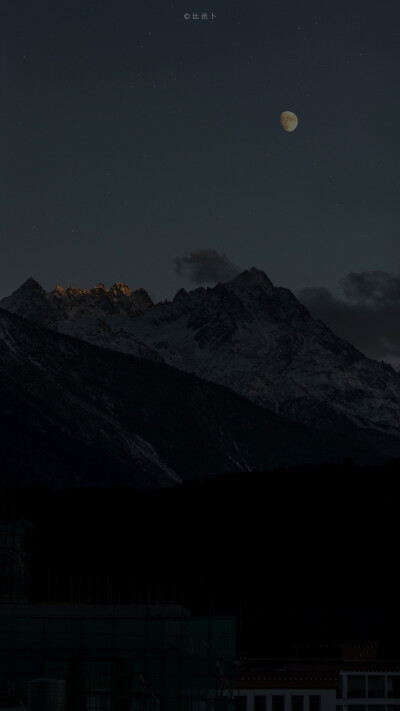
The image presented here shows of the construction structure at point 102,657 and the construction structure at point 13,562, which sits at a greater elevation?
the construction structure at point 13,562

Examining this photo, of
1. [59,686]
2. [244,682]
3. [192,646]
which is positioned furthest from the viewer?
[244,682]

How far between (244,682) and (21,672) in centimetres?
4618

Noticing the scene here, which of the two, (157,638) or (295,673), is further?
(295,673)

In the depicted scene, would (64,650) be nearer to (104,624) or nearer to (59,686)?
(104,624)

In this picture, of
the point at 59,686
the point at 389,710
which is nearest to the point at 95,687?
the point at 59,686

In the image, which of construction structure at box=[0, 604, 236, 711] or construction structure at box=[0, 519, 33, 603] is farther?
construction structure at box=[0, 519, 33, 603]

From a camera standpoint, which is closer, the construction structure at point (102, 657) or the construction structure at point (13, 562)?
the construction structure at point (102, 657)

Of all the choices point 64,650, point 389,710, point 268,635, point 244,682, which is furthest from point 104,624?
point 268,635

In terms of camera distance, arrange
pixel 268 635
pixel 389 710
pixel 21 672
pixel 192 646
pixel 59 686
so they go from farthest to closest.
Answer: pixel 268 635 → pixel 389 710 → pixel 192 646 → pixel 21 672 → pixel 59 686

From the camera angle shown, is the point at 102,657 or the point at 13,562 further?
the point at 13,562

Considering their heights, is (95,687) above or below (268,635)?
below

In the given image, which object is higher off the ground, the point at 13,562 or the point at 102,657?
the point at 13,562

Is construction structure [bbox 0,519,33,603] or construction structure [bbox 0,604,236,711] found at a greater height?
construction structure [bbox 0,519,33,603]

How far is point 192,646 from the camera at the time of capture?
3971 inches
